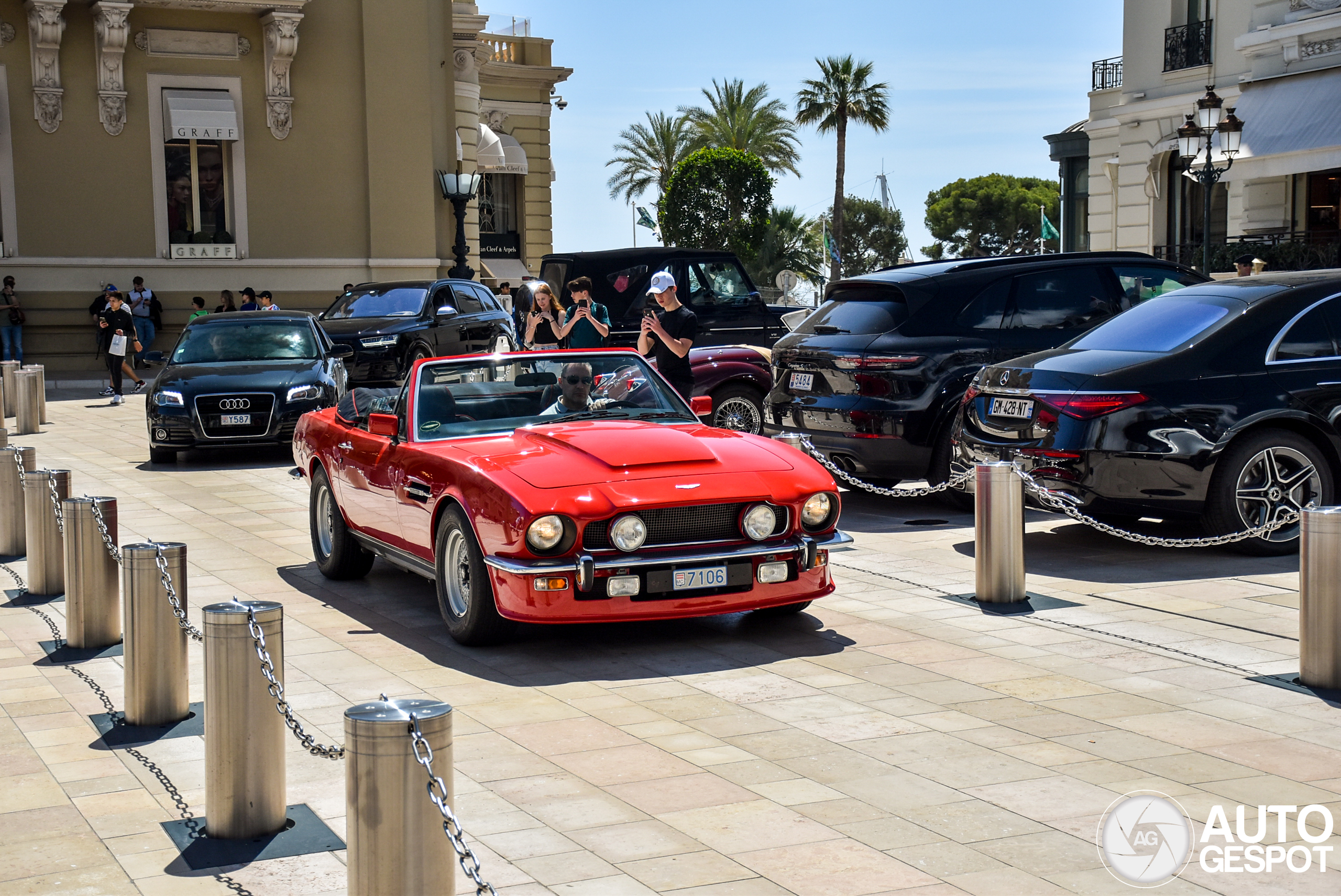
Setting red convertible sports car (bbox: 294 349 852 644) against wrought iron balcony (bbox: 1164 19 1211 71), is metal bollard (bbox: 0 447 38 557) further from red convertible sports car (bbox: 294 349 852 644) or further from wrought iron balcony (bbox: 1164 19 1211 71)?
wrought iron balcony (bbox: 1164 19 1211 71)

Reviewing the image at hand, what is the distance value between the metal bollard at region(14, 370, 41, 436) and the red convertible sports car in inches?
459

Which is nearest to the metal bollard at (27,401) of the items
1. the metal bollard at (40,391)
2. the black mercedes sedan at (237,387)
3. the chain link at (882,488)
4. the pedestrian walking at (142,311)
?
the metal bollard at (40,391)

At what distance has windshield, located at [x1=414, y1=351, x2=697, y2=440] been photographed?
26.2 ft

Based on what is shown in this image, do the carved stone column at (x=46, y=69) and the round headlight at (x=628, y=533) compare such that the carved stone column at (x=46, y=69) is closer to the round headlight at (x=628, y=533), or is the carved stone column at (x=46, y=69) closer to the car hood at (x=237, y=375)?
the car hood at (x=237, y=375)

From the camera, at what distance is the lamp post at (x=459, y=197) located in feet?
103

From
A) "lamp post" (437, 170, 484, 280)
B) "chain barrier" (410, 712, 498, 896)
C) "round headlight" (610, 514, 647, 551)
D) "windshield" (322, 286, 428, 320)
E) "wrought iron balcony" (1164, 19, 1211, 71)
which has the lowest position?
"chain barrier" (410, 712, 498, 896)

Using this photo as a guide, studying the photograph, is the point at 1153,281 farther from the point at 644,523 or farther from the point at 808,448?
the point at 644,523

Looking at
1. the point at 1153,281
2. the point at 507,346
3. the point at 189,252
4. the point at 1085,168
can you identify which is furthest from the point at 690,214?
the point at 1153,281

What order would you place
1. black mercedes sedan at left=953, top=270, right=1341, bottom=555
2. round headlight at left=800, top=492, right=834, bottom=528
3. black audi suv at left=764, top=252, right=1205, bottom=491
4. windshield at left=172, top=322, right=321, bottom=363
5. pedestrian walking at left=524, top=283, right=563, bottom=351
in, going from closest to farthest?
round headlight at left=800, top=492, right=834, bottom=528, black mercedes sedan at left=953, top=270, right=1341, bottom=555, black audi suv at left=764, top=252, right=1205, bottom=491, pedestrian walking at left=524, top=283, right=563, bottom=351, windshield at left=172, top=322, right=321, bottom=363

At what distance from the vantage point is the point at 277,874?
434 centimetres

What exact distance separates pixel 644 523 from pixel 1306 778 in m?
2.97

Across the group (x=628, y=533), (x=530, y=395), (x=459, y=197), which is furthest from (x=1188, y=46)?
(x=628, y=533)

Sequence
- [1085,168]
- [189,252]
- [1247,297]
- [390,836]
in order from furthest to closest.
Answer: [1085,168] < [189,252] < [1247,297] < [390,836]

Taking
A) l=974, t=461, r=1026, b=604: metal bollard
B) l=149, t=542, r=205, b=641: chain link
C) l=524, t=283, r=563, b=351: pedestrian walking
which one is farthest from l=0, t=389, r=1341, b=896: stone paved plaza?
l=524, t=283, r=563, b=351: pedestrian walking
